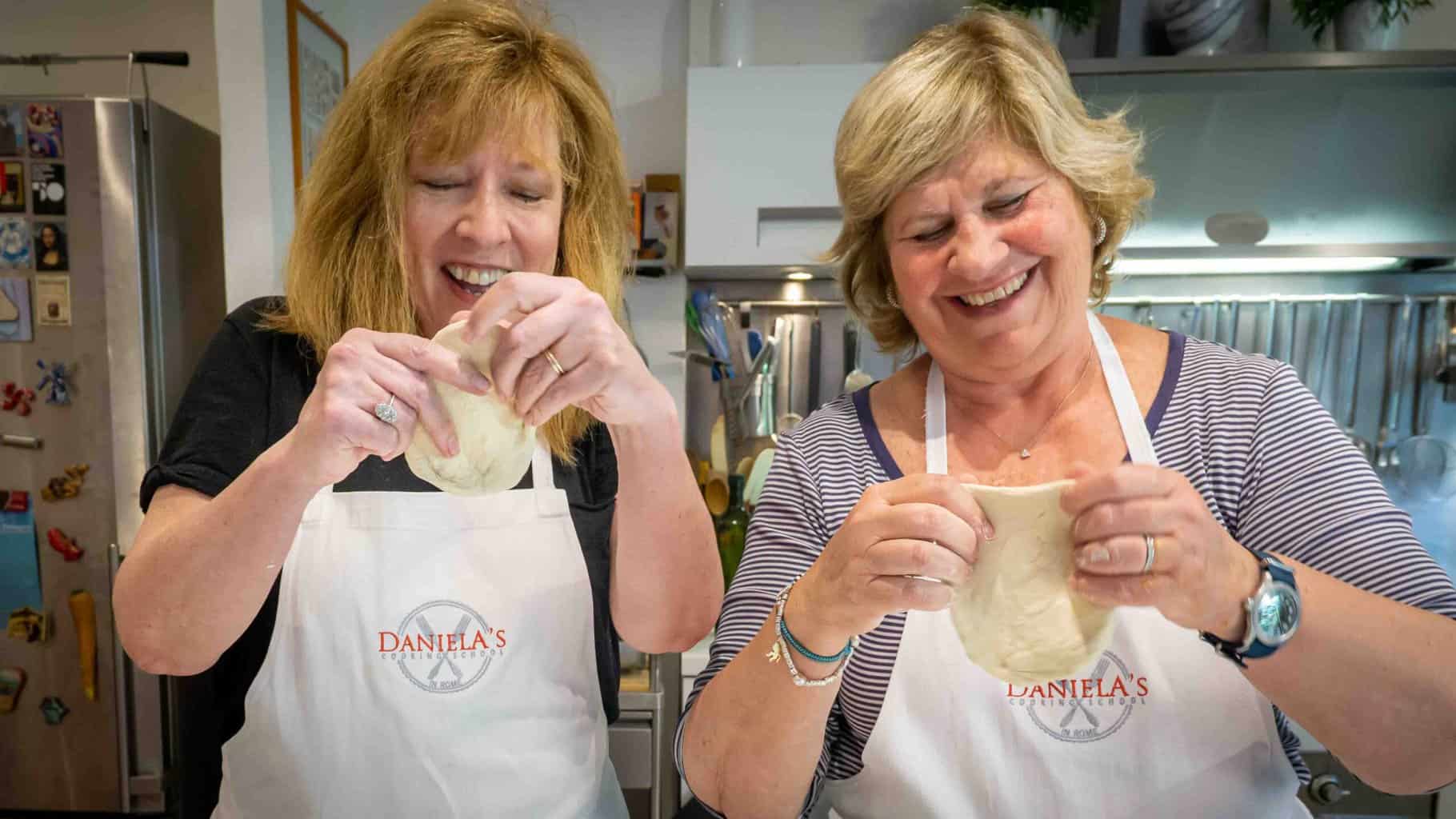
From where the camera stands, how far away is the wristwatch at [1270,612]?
71cm

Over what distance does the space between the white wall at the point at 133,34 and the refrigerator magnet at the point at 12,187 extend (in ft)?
2.31

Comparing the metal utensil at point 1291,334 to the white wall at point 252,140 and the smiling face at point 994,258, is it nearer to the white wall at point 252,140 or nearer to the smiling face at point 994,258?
the smiling face at point 994,258

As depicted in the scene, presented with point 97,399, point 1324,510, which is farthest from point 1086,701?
point 97,399

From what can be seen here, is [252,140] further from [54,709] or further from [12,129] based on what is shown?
[54,709]

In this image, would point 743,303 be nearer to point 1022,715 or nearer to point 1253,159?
point 1253,159

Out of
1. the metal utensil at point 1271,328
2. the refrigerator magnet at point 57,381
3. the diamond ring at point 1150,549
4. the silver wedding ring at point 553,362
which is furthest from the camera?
the metal utensil at point 1271,328

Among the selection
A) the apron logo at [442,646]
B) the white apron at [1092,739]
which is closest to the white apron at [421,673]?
the apron logo at [442,646]

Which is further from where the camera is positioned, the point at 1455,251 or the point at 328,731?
the point at 1455,251

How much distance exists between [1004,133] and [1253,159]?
1900 millimetres

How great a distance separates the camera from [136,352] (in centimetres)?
229

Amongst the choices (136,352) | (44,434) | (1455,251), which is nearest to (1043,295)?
(1455,251)

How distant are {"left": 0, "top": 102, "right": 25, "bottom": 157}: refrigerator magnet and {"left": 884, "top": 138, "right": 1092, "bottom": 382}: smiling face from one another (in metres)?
2.53

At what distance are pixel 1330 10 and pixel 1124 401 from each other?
1.96 m

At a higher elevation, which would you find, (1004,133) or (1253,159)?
(1253,159)
